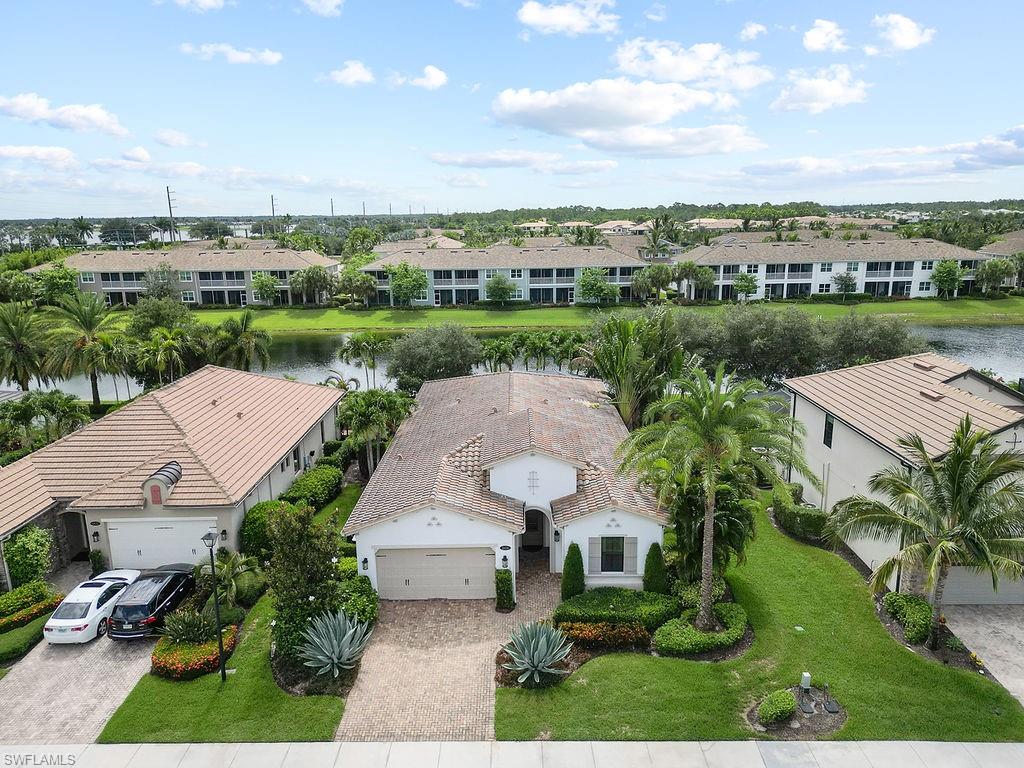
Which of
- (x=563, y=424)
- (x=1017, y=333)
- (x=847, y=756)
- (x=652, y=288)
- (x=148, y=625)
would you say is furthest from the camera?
(x=652, y=288)

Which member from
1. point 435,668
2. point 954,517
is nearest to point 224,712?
point 435,668

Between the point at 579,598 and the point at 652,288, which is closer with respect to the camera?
the point at 579,598

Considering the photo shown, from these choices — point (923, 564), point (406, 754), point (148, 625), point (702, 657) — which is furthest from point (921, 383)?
point (148, 625)

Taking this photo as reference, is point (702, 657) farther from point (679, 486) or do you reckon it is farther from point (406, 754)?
point (406, 754)

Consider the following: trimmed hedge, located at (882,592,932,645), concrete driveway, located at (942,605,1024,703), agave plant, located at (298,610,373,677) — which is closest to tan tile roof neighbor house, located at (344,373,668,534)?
agave plant, located at (298,610,373,677)

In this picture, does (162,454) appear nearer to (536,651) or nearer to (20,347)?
(536,651)

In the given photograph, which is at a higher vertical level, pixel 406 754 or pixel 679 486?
pixel 679 486

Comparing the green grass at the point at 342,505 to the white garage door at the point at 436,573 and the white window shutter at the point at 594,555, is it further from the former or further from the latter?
the white window shutter at the point at 594,555

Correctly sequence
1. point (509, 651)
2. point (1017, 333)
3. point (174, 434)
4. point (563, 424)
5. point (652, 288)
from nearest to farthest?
point (509, 651) → point (174, 434) → point (563, 424) → point (1017, 333) → point (652, 288)
